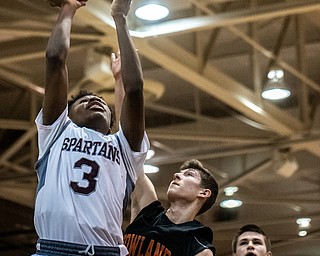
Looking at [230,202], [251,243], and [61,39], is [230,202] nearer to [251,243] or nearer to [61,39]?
[251,243]

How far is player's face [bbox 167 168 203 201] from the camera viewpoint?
4.89 metres

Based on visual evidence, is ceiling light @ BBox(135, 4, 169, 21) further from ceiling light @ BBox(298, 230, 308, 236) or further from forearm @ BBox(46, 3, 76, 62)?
ceiling light @ BBox(298, 230, 308, 236)

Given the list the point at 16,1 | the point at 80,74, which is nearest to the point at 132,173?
the point at 16,1

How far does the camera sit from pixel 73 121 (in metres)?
3.77

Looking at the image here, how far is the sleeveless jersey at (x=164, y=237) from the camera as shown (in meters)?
4.58

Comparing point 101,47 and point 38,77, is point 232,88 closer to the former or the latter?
point 101,47

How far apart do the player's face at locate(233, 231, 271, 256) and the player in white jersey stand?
6.39 ft

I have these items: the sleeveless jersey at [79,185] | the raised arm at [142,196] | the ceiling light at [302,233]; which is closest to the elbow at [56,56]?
the sleeveless jersey at [79,185]

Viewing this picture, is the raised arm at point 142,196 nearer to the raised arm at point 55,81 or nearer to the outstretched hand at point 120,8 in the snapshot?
the outstretched hand at point 120,8

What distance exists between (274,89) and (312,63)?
234 cm

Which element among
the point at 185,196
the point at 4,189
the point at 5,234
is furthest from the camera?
the point at 5,234

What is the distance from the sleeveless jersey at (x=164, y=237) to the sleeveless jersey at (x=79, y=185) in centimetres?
95

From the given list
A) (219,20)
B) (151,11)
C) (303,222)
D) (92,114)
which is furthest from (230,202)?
(92,114)

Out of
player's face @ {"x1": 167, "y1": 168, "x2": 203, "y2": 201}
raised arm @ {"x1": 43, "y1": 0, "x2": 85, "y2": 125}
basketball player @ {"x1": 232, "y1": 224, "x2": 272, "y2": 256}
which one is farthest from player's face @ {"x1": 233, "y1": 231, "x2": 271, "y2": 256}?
raised arm @ {"x1": 43, "y1": 0, "x2": 85, "y2": 125}
